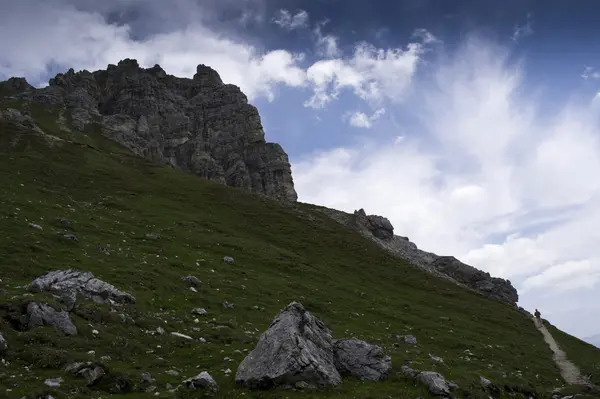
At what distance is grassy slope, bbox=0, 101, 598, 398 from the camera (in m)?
25.5

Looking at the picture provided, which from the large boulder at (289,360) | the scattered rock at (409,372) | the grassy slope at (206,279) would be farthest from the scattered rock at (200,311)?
the scattered rock at (409,372)

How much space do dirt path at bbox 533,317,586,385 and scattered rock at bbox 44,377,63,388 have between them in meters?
41.5

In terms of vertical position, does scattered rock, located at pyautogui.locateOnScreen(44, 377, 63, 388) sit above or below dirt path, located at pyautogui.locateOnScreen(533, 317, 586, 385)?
below

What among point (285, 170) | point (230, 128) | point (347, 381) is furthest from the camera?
point (230, 128)

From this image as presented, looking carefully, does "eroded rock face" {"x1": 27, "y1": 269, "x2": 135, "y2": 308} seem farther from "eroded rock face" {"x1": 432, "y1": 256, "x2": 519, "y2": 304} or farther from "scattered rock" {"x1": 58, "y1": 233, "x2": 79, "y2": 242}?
"eroded rock face" {"x1": 432, "y1": 256, "x2": 519, "y2": 304}

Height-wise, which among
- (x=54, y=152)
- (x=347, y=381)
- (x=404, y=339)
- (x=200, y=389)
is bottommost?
(x=200, y=389)

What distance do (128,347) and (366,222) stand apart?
366ft

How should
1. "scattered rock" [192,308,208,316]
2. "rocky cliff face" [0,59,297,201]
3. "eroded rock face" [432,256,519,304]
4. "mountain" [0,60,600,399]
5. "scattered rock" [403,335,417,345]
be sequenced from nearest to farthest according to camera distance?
"mountain" [0,60,600,399], "scattered rock" [192,308,208,316], "scattered rock" [403,335,417,345], "eroded rock face" [432,256,519,304], "rocky cliff face" [0,59,297,201]

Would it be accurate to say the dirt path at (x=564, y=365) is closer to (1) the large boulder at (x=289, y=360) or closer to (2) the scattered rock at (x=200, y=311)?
(1) the large boulder at (x=289, y=360)

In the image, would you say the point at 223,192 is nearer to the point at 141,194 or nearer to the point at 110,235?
the point at 141,194

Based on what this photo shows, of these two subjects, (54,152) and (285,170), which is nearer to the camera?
(54,152)

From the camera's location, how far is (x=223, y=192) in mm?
108438

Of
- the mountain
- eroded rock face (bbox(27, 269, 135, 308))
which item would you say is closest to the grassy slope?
the mountain

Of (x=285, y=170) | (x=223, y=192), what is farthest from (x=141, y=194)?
(x=285, y=170)
